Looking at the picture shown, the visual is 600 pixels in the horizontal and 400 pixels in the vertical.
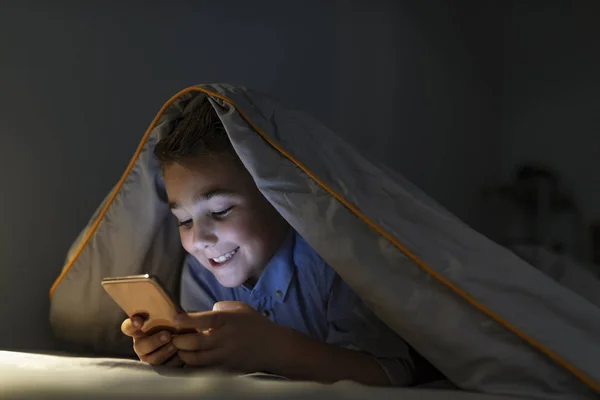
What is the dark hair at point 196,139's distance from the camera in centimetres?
98

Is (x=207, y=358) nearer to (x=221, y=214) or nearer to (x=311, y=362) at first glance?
(x=311, y=362)

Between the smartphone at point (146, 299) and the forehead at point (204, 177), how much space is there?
26 centimetres

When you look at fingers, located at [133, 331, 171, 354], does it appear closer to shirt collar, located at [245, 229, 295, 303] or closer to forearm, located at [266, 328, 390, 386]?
forearm, located at [266, 328, 390, 386]

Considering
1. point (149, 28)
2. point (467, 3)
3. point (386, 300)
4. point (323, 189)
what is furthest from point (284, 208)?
point (467, 3)

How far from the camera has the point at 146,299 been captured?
729mm

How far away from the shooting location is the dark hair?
983 millimetres

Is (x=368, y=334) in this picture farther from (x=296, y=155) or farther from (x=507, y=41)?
(x=507, y=41)

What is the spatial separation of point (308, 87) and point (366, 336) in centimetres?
87

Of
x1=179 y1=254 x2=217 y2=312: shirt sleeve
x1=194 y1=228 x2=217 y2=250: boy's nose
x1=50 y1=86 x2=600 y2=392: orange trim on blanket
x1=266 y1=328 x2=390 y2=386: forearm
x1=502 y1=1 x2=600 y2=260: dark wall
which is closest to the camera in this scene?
x1=50 y1=86 x2=600 y2=392: orange trim on blanket

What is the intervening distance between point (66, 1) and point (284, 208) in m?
0.69

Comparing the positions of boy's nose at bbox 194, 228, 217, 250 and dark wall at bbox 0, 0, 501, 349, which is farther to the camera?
dark wall at bbox 0, 0, 501, 349

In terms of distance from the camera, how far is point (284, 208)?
0.87 meters

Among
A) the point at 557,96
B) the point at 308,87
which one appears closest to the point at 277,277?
the point at 308,87

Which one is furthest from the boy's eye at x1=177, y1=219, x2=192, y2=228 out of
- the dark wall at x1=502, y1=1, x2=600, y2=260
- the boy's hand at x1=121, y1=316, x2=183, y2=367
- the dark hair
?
the dark wall at x1=502, y1=1, x2=600, y2=260
